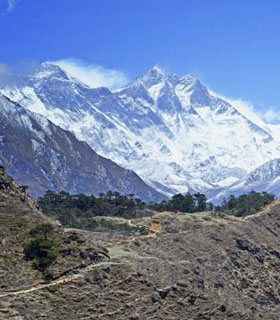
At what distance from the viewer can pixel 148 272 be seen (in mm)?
69812

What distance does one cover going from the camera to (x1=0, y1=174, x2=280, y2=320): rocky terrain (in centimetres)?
5966

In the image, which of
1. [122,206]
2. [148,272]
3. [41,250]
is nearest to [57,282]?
[41,250]

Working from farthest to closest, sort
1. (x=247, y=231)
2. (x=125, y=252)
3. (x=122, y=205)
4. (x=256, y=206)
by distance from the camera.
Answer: (x=122, y=205) → (x=256, y=206) → (x=247, y=231) → (x=125, y=252)

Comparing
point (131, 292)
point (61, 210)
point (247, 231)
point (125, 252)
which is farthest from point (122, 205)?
point (131, 292)

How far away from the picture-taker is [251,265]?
90125mm

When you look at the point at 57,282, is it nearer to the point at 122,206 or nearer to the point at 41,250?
the point at 41,250

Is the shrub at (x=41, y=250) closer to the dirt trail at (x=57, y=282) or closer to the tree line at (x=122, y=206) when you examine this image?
the dirt trail at (x=57, y=282)

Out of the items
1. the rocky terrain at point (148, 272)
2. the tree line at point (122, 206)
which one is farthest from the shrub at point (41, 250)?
the tree line at point (122, 206)

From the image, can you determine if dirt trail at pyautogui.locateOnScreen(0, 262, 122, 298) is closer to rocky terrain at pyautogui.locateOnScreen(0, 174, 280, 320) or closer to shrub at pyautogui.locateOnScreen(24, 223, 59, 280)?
rocky terrain at pyautogui.locateOnScreen(0, 174, 280, 320)

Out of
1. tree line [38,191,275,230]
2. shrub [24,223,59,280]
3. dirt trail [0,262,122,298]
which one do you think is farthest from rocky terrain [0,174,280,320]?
tree line [38,191,275,230]

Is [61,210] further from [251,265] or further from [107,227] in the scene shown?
[251,265]

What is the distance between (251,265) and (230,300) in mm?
14683

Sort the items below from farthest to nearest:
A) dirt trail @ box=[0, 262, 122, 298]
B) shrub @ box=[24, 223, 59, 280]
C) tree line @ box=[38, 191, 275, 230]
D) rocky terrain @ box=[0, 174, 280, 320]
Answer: tree line @ box=[38, 191, 275, 230] < shrub @ box=[24, 223, 59, 280] < rocky terrain @ box=[0, 174, 280, 320] < dirt trail @ box=[0, 262, 122, 298]

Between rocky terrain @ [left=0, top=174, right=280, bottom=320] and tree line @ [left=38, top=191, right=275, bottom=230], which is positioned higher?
tree line @ [left=38, top=191, right=275, bottom=230]
